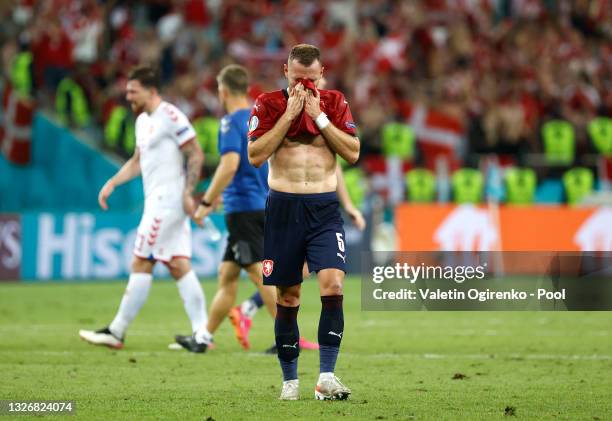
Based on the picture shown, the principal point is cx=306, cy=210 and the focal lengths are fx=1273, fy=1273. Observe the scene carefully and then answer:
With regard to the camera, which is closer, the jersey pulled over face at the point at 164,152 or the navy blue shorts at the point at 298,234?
the navy blue shorts at the point at 298,234

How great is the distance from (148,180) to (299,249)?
11.8 feet

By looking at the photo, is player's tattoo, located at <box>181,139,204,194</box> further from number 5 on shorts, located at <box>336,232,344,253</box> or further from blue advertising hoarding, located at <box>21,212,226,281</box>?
blue advertising hoarding, located at <box>21,212,226,281</box>

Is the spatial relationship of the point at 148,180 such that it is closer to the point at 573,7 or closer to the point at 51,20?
the point at 51,20

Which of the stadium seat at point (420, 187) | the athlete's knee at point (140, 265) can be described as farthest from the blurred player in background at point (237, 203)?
the stadium seat at point (420, 187)

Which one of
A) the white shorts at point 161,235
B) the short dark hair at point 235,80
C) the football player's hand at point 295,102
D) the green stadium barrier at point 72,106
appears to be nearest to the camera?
the football player's hand at point 295,102

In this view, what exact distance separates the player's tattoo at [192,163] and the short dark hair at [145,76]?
634 mm

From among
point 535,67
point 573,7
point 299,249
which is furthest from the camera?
point 573,7

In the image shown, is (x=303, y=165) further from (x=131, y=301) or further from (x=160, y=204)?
(x=131, y=301)

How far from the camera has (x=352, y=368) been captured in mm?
10078

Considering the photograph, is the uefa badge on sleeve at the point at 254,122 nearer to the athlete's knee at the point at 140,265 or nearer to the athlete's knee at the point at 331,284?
the athlete's knee at the point at 331,284

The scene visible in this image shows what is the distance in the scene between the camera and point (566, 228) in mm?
20844

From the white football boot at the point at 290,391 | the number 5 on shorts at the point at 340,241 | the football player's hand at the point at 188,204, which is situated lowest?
the white football boot at the point at 290,391

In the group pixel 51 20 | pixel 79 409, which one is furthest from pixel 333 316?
pixel 51 20

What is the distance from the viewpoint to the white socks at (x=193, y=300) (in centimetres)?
1131
